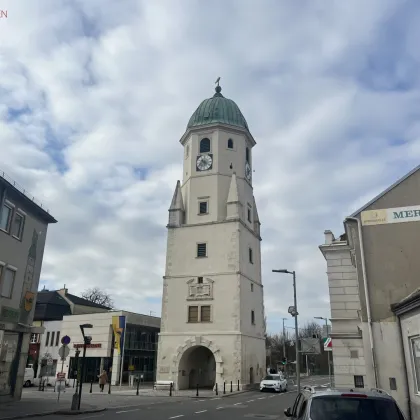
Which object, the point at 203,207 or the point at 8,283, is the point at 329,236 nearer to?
the point at 8,283

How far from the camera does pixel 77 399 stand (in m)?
18.6

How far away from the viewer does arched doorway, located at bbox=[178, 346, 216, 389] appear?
39906 millimetres

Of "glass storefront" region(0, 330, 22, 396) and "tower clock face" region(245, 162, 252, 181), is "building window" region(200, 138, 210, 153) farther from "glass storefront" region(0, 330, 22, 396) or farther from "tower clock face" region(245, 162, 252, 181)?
"glass storefront" region(0, 330, 22, 396)

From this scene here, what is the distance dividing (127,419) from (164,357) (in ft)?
81.8

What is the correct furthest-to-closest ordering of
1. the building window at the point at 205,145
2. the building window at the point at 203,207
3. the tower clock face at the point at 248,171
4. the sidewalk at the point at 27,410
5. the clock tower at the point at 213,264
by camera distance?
the tower clock face at the point at 248,171
the building window at the point at 205,145
the building window at the point at 203,207
the clock tower at the point at 213,264
the sidewalk at the point at 27,410

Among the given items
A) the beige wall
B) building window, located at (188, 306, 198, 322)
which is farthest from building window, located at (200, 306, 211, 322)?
the beige wall

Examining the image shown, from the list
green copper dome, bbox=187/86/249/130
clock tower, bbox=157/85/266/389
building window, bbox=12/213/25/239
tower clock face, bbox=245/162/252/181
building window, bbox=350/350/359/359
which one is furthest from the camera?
tower clock face, bbox=245/162/252/181

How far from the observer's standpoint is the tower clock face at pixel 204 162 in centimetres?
4675

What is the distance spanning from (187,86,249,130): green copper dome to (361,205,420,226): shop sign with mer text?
31.5 metres

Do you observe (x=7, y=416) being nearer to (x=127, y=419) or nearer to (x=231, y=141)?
(x=127, y=419)

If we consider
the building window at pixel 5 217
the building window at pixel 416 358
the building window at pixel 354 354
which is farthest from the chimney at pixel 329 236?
the building window at pixel 5 217

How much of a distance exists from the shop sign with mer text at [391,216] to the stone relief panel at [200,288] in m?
24.4

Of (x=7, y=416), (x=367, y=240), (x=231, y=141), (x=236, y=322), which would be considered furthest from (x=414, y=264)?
(x=231, y=141)

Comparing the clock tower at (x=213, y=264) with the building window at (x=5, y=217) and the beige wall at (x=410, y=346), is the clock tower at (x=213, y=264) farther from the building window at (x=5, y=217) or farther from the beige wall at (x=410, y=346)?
the beige wall at (x=410, y=346)
